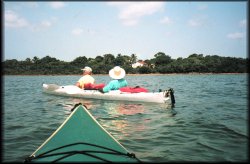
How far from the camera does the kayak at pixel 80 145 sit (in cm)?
346

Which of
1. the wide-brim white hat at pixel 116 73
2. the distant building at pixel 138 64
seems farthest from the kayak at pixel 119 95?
the distant building at pixel 138 64

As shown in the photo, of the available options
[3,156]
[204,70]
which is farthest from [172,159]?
[204,70]

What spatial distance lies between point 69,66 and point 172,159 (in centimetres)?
6288

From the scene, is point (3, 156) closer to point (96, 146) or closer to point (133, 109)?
point (96, 146)

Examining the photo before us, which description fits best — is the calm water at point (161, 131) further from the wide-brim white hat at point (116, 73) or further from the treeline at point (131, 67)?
the treeline at point (131, 67)

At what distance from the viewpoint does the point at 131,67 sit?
2547 inches

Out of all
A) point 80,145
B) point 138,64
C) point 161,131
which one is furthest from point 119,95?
point 138,64

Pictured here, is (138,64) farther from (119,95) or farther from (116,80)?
(119,95)

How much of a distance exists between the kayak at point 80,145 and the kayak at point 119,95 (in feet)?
20.5

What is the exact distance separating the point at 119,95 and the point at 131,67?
53.9 m

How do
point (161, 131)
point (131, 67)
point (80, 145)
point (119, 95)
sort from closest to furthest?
point (80, 145), point (161, 131), point (119, 95), point (131, 67)

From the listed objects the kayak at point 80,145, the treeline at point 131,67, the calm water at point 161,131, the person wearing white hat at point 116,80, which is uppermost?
the treeline at point 131,67

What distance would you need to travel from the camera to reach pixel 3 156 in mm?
4434

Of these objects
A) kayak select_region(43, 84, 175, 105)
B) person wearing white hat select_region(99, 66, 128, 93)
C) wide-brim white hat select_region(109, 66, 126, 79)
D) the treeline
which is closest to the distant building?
the treeline
